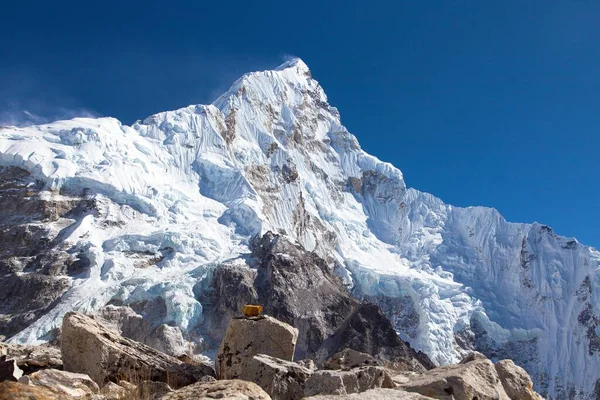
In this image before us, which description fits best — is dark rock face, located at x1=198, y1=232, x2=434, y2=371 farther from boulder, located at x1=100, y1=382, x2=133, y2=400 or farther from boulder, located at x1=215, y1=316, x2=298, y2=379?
boulder, located at x1=100, y1=382, x2=133, y2=400

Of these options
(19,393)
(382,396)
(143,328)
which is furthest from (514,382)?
(143,328)

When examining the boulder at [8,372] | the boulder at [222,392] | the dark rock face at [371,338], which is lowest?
the boulder at [8,372]

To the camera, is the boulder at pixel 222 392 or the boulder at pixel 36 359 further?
the boulder at pixel 36 359

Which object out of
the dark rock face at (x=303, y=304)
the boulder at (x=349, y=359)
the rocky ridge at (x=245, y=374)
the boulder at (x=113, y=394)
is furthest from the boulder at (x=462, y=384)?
the dark rock face at (x=303, y=304)

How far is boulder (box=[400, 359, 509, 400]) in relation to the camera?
8500mm

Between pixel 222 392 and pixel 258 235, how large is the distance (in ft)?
349

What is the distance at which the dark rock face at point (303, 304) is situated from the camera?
9419 centimetres

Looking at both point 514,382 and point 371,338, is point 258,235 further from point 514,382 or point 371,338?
point 514,382

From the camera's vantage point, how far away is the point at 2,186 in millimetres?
112500

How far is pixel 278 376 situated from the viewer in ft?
30.1

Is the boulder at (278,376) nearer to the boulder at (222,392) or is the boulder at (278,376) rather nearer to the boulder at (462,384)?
the boulder at (462,384)

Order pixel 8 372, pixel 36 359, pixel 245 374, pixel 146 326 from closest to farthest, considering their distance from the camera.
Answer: pixel 8 372, pixel 245 374, pixel 36 359, pixel 146 326

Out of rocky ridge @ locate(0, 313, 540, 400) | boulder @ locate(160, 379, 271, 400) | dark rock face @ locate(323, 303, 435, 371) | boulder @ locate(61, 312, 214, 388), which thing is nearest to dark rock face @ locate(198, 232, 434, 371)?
dark rock face @ locate(323, 303, 435, 371)

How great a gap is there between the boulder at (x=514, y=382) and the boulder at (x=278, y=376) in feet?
13.0
